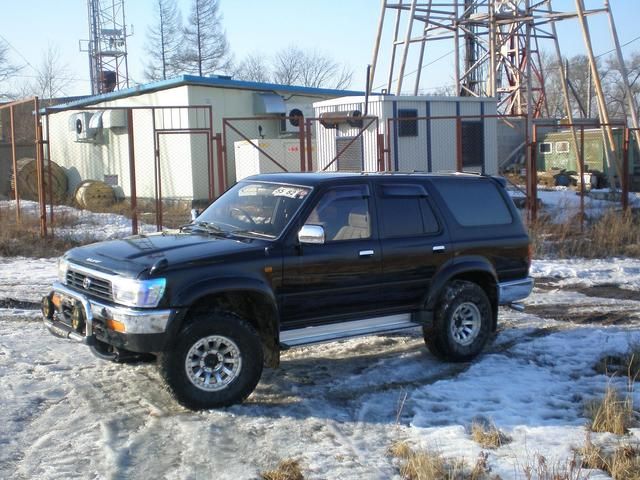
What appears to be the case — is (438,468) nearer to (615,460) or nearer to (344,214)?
(615,460)

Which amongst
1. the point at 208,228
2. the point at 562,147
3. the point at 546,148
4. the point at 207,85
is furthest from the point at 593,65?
the point at 208,228

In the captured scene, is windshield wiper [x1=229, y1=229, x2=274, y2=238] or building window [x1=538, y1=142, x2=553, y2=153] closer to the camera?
windshield wiper [x1=229, y1=229, x2=274, y2=238]

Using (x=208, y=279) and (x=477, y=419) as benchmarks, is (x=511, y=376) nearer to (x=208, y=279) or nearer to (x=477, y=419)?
(x=477, y=419)

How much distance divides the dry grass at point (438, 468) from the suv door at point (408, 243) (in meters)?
2.23

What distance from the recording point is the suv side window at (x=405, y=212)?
7.14 meters

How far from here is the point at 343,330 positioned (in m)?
6.80

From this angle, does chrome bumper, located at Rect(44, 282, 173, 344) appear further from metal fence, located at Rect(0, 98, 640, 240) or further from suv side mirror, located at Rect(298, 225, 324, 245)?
metal fence, located at Rect(0, 98, 640, 240)

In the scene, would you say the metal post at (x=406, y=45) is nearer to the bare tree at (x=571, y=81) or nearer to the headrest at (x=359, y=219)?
the headrest at (x=359, y=219)

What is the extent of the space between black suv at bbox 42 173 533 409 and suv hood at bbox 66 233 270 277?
15 mm

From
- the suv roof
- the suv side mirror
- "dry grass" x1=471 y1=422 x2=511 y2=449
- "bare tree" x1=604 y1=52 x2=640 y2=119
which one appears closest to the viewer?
"dry grass" x1=471 y1=422 x2=511 y2=449

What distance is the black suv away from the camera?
5852 millimetres

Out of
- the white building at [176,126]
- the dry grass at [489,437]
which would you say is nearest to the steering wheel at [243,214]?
the dry grass at [489,437]

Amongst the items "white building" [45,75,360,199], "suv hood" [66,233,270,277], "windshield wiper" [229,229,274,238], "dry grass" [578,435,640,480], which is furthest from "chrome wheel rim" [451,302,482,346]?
"white building" [45,75,360,199]

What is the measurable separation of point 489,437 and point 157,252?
2.85 metres
